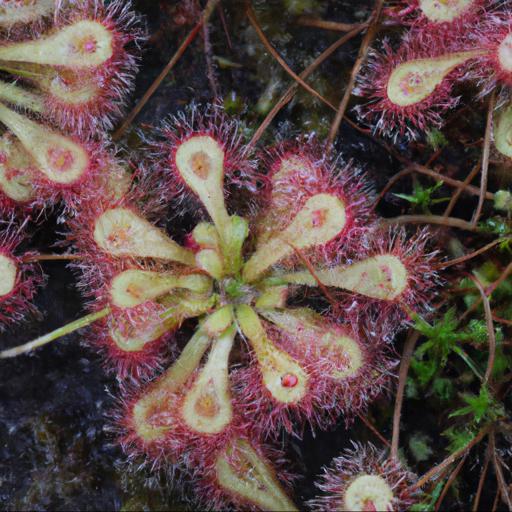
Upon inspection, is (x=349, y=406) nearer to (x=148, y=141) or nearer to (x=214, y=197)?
(x=214, y=197)

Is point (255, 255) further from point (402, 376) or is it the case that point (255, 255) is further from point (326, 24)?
point (326, 24)

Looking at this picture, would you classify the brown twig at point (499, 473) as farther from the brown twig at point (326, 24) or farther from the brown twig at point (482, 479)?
the brown twig at point (326, 24)

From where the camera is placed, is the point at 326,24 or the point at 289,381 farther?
the point at 326,24

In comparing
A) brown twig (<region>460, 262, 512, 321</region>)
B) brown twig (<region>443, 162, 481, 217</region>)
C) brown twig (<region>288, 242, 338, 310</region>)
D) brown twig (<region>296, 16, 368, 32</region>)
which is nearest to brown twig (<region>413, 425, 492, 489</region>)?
brown twig (<region>460, 262, 512, 321</region>)

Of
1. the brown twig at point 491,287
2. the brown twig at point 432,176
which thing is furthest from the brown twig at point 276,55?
the brown twig at point 491,287

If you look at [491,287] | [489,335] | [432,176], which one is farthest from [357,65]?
[489,335]
